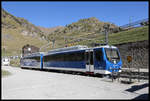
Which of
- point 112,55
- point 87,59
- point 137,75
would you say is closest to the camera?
point 137,75

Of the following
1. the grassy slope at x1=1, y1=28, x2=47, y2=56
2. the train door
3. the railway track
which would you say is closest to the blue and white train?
the train door

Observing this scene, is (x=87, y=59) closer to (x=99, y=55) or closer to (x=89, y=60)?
(x=89, y=60)

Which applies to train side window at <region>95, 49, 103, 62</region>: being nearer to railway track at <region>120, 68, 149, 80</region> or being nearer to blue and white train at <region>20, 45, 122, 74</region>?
blue and white train at <region>20, 45, 122, 74</region>

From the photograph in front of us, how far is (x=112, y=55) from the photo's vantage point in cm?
1800

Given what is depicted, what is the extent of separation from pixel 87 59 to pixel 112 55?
2531 mm

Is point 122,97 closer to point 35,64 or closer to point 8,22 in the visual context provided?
point 35,64

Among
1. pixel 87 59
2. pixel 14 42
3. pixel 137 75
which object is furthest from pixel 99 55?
pixel 14 42

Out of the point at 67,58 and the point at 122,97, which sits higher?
the point at 67,58

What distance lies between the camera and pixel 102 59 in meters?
17.4

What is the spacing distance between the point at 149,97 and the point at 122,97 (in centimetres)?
108

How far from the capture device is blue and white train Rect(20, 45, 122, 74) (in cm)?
1725

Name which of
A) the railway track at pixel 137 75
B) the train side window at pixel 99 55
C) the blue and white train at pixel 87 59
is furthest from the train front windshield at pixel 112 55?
the railway track at pixel 137 75

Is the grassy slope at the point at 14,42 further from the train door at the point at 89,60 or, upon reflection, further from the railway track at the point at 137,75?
the railway track at the point at 137,75

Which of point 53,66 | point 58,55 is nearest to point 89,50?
point 58,55
